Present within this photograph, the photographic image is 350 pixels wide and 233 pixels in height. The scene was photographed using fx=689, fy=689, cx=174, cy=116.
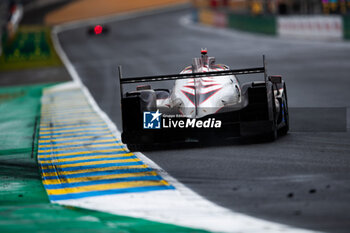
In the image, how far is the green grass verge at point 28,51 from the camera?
135 feet

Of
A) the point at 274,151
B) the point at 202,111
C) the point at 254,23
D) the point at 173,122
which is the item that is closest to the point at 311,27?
the point at 254,23

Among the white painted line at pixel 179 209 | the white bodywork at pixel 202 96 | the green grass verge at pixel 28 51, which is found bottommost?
the green grass verge at pixel 28 51

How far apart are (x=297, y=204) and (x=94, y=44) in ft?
148

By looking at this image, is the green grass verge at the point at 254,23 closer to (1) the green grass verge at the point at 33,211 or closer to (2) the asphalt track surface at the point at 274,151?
(2) the asphalt track surface at the point at 274,151

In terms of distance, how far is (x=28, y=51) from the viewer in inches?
1991

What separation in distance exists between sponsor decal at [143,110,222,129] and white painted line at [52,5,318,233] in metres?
2.19

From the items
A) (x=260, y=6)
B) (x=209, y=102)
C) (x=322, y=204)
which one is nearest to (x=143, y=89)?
(x=209, y=102)

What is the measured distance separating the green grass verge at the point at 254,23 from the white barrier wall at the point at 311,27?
3.34 feet

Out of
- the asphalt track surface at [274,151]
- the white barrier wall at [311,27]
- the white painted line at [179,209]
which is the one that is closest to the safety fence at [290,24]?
the white barrier wall at [311,27]

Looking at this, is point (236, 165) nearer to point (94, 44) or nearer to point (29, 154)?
point (29, 154)

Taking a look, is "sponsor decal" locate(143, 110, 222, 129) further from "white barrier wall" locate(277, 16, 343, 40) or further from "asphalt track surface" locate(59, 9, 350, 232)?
"white barrier wall" locate(277, 16, 343, 40)

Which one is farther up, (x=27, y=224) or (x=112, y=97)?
(x=27, y=224)

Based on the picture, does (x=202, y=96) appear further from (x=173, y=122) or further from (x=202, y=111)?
(x=173, y=122)

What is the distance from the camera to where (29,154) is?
40.2ft
